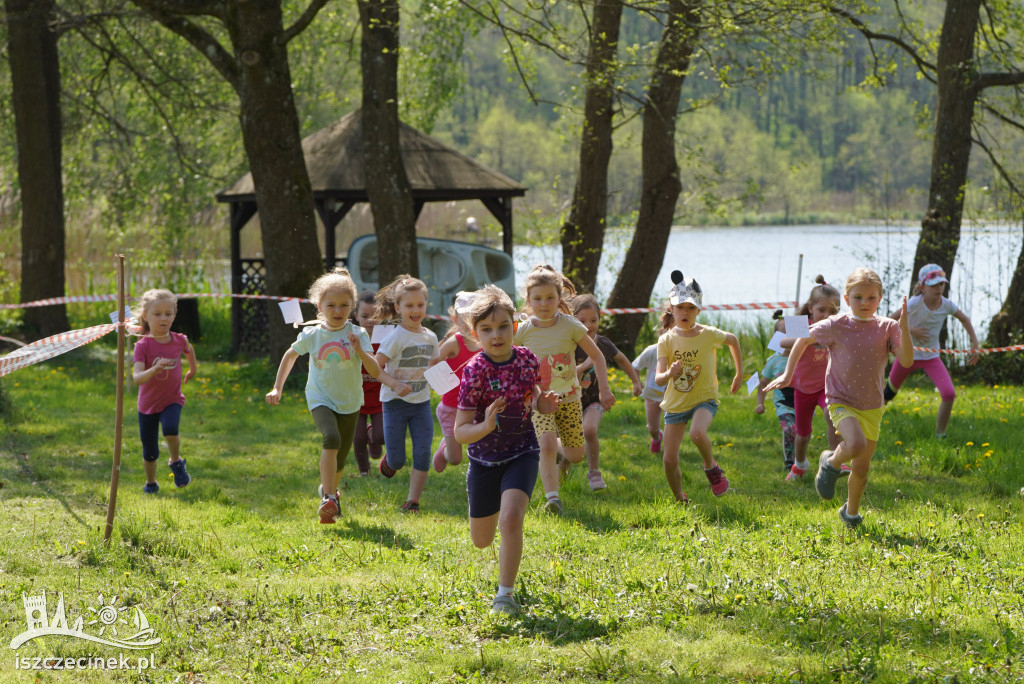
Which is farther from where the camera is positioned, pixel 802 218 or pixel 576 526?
pixel 802 218

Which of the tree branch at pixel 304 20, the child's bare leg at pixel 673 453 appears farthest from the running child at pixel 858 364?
the tree branch at pixel 304 20

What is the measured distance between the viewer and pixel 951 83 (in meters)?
14.3

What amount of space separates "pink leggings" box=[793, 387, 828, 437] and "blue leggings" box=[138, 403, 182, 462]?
4.66 m

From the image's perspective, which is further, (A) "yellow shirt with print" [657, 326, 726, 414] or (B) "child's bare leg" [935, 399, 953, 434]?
(B) "child's bare leg" [935, 399, 953, 434]

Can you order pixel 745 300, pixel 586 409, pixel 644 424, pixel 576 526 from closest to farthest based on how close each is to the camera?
pixel 576 526, pixel 586 409, pixel 644 424, pixel 745 300

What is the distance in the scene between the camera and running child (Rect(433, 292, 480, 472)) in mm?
6820

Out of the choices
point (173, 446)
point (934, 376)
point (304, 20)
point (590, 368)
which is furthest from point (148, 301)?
point (934, 376)

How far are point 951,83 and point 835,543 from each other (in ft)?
33.6

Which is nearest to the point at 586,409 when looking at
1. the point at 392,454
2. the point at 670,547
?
the point at 392,454

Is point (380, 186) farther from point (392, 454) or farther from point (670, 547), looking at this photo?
point (670, 547)

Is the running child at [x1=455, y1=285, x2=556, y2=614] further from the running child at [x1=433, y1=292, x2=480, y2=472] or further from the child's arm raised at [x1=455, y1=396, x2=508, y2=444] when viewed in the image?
the running child at [x1=433, y1=292, x2=480, y2=472]

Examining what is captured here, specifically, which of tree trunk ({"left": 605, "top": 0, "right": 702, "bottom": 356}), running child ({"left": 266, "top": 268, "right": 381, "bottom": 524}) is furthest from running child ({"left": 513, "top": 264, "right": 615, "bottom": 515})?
tree trunk ({"left": 605, "top": 0, "right": 702, "bottom": 356})

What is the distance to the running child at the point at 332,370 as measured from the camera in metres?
6.86

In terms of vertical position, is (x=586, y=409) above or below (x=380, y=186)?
below
